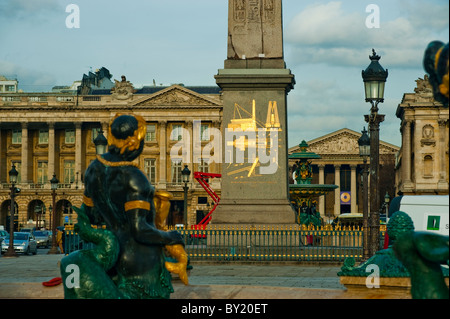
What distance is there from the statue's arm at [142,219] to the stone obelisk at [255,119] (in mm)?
14669

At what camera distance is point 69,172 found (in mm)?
100688

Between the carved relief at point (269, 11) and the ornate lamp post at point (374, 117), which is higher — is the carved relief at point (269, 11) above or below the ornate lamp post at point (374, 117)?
above

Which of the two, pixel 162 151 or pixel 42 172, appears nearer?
pixel 162 151

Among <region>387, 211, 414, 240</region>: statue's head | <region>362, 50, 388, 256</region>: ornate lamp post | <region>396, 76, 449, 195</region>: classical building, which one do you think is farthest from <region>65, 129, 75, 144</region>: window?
<region>387, 211, 414, 240</region>: statue's head

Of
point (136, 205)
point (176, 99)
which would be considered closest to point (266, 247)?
point (136, 205)

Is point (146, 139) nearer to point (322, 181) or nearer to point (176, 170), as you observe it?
point (176, 170)

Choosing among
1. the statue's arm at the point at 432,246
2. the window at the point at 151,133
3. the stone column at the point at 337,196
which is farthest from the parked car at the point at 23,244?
the stone column at the point at 337,196

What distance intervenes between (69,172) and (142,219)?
9634 centimetres

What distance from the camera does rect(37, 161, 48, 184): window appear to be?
10025 centimetres

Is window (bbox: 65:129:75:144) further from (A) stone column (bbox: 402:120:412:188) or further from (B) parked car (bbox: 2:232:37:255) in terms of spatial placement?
(B) parked car (bbox: 2:232:37:255)

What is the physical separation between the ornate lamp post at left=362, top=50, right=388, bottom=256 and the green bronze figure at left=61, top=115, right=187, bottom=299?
34.1 ft

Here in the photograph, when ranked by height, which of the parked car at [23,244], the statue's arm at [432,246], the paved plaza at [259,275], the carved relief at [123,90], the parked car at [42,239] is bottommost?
the parked car at [42,239]

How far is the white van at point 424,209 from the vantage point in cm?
1588

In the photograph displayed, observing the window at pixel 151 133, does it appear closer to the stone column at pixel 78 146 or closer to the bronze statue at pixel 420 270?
the stone column at pixel 78 146
